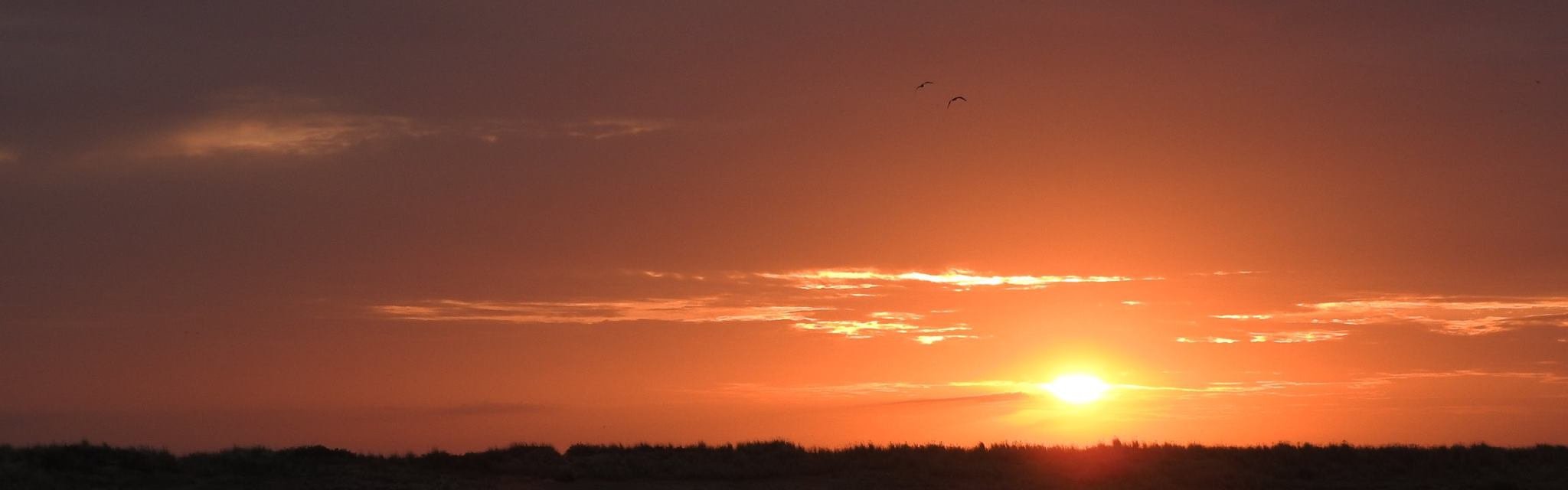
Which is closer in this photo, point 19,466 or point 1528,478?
point 19,466

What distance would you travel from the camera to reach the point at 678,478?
31.1 meters

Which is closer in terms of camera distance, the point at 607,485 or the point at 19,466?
the point at 19,466

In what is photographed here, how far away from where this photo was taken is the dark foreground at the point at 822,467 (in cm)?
2845

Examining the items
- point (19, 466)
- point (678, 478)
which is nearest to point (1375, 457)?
point (678, 478)

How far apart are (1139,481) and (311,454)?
62.5 feet

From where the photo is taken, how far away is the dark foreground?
28453 millimetres

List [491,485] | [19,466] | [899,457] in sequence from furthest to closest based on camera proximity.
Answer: [899,457] < [491,485] < [19,466]

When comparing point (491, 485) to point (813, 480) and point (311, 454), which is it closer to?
point (311, 454)

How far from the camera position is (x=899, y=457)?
1287 inches

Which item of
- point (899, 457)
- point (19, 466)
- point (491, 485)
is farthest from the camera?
point (899, 457)

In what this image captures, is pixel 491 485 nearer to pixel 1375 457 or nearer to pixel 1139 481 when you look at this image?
pixel 1139 481

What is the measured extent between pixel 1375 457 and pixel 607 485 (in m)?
19.0

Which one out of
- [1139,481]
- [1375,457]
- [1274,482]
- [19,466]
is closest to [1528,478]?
[1375,457]

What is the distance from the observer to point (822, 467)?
32.2 metres
